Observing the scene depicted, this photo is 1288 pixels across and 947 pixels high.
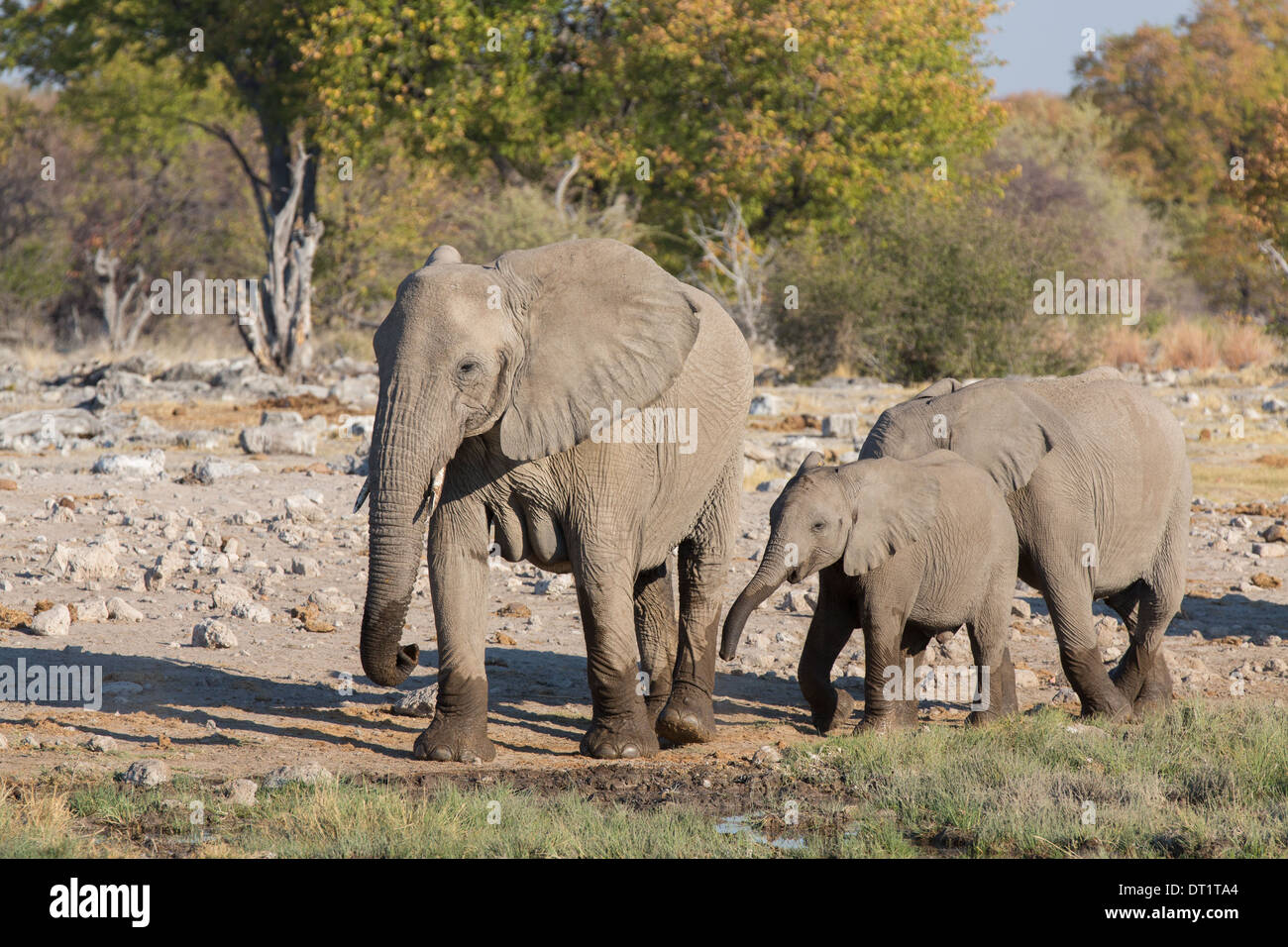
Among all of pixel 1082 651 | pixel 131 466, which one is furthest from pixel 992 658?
pixel 131 466

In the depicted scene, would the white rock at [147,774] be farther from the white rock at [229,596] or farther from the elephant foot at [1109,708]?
the elephant foot at [1109,708]

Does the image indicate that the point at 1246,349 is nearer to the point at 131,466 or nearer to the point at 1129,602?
the point at 131,466

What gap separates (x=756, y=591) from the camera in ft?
22.0

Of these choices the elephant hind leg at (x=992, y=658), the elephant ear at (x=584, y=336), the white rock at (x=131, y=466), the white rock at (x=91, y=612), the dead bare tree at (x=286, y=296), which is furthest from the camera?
the dead bare tree at (x=286, y=296)

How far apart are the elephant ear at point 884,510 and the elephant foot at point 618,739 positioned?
3.72 feet

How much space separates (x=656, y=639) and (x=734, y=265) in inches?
828

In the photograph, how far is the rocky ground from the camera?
7137mm

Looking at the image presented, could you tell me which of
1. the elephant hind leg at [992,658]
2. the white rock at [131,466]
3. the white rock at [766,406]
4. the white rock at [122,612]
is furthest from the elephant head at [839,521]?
the white rock at [766,406]

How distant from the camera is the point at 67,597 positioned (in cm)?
947

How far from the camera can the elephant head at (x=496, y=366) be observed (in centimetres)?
591
